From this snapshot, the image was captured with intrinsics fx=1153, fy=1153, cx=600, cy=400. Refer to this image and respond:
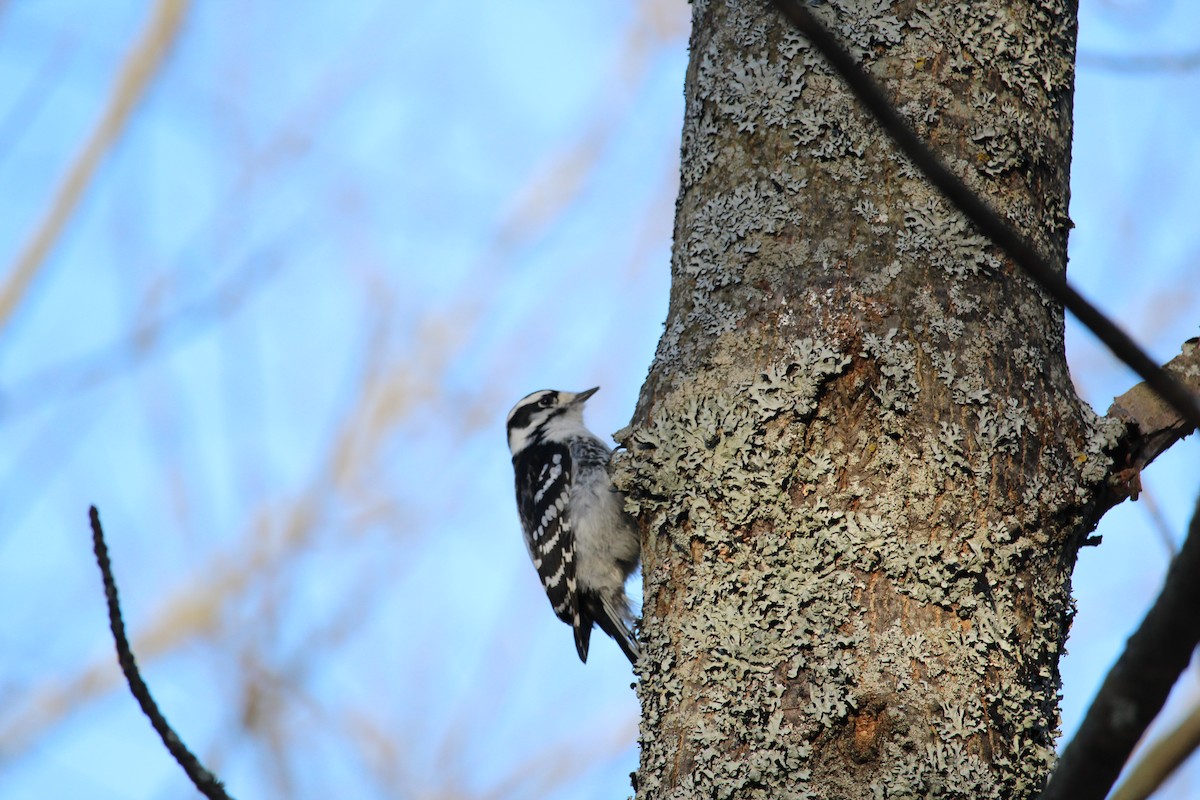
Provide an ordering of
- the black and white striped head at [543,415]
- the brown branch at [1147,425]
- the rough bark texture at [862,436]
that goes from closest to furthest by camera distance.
Answer: the rough bark texture at [862,436] → the brown branch at [1147,425] → the black and white striped head at [543,415]

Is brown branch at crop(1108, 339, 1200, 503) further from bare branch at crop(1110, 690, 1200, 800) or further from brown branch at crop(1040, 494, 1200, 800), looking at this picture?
brown branch at crop(1040, 494, 1200, 800)

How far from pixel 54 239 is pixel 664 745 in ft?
13.6

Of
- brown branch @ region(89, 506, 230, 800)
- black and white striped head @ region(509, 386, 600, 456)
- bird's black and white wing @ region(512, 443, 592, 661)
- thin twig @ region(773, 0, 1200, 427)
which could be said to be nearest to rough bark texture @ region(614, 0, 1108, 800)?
brown branch @ region(89, 506, 230, 800)

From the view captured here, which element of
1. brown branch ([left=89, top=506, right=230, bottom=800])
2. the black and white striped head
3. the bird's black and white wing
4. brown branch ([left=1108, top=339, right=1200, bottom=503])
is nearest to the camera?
brown branch ([left=89, top=506, right=230, bottom=800])

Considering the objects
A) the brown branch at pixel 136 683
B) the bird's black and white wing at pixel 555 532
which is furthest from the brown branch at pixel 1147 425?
the bird's black and white wing at pixel 555 532

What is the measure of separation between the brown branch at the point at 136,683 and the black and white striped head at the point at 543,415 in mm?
Answer: 3595

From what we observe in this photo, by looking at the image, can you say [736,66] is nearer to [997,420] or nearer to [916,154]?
[997,420]

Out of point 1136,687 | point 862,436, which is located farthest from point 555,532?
point 1136,687

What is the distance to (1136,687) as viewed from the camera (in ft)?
3.51

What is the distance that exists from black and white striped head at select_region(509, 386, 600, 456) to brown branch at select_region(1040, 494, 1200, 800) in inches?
165

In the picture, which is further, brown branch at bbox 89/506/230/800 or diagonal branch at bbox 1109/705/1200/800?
brown branch at bbox 89/506/230/800

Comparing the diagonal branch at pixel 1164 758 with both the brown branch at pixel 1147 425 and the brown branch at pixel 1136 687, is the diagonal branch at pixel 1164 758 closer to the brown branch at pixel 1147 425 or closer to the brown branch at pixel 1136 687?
the brown branch at pixel 1136 687

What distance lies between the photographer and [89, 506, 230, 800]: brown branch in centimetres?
165

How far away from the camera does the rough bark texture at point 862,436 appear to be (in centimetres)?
207
